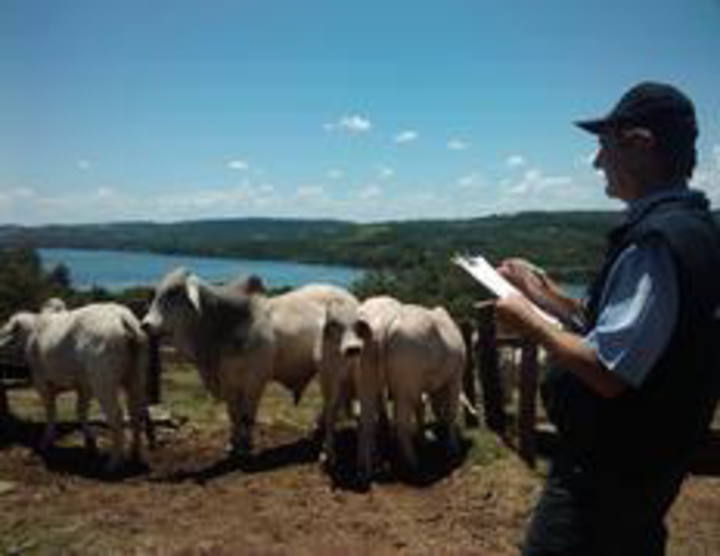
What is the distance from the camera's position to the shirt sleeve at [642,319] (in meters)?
3.19

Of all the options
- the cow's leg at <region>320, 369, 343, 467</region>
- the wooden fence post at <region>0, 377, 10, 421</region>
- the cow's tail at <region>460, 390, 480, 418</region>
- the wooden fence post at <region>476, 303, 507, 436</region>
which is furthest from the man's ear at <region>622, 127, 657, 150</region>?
the wooden fence post at <region>0, 377, 10, 421</region>

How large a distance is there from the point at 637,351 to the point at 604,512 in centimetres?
64

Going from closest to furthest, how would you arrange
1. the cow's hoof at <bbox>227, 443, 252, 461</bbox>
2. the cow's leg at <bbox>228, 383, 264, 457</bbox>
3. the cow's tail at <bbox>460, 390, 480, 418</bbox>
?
1. the cow's hoof at <bbox>227, 443, 252, 461</bbox>
2. the cow's leg at <bbox>228, 383, 264, 457</bbox>
3. the cow's tail at <bbox>460, 390, 480, 418</bbox>

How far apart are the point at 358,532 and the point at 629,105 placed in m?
6.14

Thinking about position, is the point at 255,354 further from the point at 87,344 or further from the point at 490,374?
the point at 490,374

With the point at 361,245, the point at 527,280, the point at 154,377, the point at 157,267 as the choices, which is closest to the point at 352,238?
the point at 361,245

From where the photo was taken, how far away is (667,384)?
326 centimetres

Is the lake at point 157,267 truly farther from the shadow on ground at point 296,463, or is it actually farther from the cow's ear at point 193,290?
the cow's ear at point 193,290

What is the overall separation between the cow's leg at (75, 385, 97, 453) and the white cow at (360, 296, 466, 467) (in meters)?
3.30

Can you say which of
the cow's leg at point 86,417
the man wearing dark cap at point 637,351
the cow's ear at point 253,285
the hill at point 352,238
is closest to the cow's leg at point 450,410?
the cow's ear at point 253,285

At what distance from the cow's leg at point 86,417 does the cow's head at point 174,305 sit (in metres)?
1.11

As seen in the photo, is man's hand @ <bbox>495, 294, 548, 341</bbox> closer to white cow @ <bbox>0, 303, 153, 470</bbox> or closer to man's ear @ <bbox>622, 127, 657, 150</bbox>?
man's ear @ <bbox>622, 127, 657, 150</bbox>

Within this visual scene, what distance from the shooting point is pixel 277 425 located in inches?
527

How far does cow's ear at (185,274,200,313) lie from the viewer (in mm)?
11539
